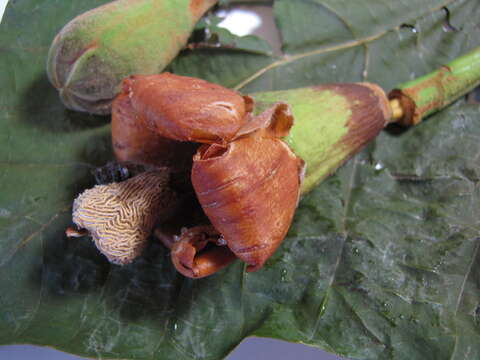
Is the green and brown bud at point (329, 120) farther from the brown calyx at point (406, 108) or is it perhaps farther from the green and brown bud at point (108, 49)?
the green and brown bud at point (108, 49)

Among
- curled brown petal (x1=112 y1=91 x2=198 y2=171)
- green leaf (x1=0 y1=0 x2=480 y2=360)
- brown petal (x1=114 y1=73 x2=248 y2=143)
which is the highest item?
brown petal (x1=114 y1=73 x2=248 y2=143)

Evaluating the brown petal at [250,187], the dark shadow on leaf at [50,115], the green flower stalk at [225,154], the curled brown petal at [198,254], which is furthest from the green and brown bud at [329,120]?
the dark shadow on leaf at [50,115]

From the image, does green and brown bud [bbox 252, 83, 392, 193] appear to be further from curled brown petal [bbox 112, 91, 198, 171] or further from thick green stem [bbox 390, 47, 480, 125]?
curled brown petal [bbox 112, 91, 198, 171]

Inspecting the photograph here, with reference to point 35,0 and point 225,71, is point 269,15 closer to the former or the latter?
point 225,71

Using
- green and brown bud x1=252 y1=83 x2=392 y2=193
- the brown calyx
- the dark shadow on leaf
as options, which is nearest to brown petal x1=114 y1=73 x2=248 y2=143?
green and brown bud x1=252 y1=83 x2=392 y2=193

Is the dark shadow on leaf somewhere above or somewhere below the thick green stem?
above

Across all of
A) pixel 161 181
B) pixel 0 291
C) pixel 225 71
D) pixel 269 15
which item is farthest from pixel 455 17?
pixel 0 291
